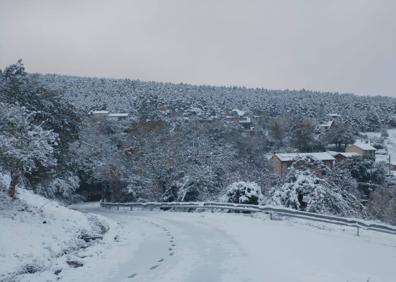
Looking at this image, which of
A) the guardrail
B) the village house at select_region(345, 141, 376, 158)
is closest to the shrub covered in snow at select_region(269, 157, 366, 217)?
the guardrail

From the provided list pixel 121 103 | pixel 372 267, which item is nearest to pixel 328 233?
pixel 372 267

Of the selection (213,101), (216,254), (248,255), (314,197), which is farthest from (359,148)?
(248,255)

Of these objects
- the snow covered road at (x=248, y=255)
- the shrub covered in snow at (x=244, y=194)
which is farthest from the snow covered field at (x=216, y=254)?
the shrub covered in snow at (x=244, y=194)

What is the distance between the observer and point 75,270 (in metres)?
12.5

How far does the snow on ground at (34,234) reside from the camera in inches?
497

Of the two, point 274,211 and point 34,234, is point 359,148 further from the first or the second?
point 34,234

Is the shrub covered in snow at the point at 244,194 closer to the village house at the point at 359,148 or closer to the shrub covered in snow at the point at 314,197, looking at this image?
the shrub covered in snow at the point at 314,197

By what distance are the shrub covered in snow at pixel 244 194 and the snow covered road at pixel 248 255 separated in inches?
338

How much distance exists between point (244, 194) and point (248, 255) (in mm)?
16230

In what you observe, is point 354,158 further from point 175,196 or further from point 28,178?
point 28,178

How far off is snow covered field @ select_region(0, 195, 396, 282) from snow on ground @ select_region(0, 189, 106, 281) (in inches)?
2.0

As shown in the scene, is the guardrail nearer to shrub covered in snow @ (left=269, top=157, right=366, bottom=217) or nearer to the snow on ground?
shrub covered in snow @ (left=269, top=157, right=366, bottom=217)

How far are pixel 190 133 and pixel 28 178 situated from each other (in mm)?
35903

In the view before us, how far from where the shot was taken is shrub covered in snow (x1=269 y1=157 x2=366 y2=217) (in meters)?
26.0
